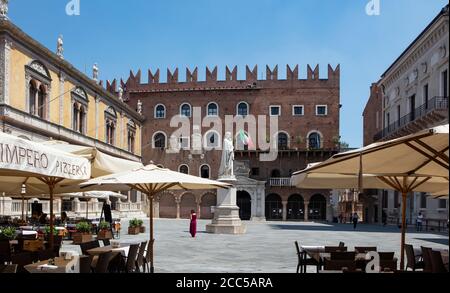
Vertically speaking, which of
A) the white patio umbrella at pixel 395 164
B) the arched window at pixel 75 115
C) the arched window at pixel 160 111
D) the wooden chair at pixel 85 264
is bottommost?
the wooden chair at pixel 85 264

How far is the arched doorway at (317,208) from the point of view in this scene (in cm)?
4391

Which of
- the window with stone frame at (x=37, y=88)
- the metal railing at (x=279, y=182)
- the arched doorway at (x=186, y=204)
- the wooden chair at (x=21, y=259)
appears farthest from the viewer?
the arched doorway at (x=186, y=204)

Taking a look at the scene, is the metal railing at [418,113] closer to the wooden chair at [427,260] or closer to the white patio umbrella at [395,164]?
the white patio umbrella at [395,164]

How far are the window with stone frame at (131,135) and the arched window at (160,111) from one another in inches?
116

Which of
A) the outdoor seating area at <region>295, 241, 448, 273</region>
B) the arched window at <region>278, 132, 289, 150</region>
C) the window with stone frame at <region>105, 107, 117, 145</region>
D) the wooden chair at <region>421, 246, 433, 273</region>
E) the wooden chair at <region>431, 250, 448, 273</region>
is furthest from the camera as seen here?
the arched window at <region>278, 132, 289, 150</region>

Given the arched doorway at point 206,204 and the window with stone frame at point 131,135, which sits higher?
the window with stone frame at point 131,135

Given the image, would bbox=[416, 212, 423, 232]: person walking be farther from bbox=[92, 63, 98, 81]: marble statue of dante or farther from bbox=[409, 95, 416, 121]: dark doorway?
bbox=[92, 63, 98, 81]: marble statue of dante

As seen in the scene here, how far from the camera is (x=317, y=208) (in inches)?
1736

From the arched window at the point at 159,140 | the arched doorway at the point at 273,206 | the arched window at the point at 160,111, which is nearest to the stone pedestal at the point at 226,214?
the arched doorway at the point at 273,206

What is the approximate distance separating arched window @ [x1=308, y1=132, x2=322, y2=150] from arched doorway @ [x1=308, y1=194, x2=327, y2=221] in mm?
4530

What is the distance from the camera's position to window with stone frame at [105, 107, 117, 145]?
3788cm

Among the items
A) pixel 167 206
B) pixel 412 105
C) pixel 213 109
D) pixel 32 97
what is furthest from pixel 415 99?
pixel 167 206

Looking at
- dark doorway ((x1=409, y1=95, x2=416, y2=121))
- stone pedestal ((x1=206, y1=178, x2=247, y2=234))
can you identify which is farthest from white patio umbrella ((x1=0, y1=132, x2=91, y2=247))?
dark doorway ((x1=409, y1=95, x2=416, y2=121))
